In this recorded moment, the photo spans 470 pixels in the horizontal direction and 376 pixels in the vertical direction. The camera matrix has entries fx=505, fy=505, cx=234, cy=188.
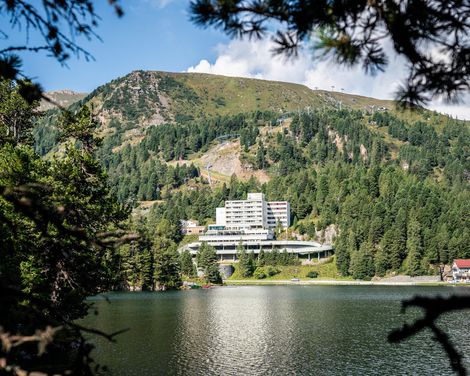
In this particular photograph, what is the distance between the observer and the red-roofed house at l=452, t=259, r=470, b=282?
14038 cm

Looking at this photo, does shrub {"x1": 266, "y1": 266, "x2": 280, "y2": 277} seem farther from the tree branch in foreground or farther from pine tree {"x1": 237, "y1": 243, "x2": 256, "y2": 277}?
the tree branch in foreground

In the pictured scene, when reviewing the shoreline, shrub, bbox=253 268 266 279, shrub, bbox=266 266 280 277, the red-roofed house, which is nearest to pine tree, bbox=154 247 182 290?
the shoreline

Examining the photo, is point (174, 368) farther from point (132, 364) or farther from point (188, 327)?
point (188, 327)

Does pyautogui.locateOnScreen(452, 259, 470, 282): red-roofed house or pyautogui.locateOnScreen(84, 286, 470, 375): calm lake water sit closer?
pyautogui.locateOnScreen(84, 286, 470, 375): calm lake water

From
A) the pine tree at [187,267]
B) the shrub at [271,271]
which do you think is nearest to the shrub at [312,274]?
the shrub at [271,271]

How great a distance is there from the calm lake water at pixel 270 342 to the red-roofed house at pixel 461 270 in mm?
77801

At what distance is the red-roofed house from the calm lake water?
255 ft

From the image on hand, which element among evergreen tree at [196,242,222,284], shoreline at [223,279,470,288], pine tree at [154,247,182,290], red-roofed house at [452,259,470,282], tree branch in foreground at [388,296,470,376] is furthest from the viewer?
evergreen tree at [196,242,222,284]

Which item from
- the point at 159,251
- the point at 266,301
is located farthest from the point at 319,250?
the point at 266,301

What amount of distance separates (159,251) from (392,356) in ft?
297

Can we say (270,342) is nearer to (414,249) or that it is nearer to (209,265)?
(209,265)

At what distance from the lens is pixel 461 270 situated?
142 meters

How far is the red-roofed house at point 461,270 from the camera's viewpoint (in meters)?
140

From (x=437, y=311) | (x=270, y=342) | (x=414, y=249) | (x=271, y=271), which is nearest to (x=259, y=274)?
(x=271, y=271)
